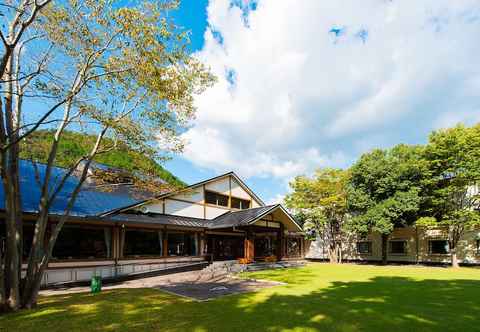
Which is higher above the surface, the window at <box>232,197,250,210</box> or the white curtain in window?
the window at <box>232,197,250,210</box>

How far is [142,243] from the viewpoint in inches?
615

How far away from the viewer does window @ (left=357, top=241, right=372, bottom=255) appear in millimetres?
28303

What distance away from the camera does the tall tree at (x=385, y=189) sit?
2312 cm

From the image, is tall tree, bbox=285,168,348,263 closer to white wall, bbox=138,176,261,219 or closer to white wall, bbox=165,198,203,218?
white wall, bbox=138,176,261,219

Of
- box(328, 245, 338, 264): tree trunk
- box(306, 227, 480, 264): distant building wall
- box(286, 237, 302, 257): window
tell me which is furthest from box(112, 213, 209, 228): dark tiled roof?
box(306, 227, 480, 264): distant building wall

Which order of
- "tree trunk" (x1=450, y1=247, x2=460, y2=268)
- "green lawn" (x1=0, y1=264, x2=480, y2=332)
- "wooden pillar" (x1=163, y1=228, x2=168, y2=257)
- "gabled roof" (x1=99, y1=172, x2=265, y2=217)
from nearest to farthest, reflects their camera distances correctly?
"green lawn" (x1=0, y1=264, x2=480, y2=332)
"gabled roof" (x1=99, y1=172, x2=265, y2=217)
"wooden pillar" (x1=163, y1=228, x2=168, y2=257)
"tree trunk" (x1=450, y1=247, x2=460, y2=268)

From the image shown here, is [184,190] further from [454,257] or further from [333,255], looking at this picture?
[454,257]

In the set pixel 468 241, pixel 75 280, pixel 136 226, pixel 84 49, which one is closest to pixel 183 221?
pixel 136 226

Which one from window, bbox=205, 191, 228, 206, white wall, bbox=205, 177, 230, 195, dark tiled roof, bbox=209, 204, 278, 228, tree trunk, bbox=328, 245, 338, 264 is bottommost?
tree trunk, bbox=328, 245, 338, 264

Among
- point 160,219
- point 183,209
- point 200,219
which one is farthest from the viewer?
point 200,219

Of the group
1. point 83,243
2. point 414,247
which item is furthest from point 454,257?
point 83,243

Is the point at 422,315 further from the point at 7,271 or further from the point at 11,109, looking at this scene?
the point at 11,109

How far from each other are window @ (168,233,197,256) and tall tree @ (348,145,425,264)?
14045 millimetres

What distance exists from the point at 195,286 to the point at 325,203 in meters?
16.9
